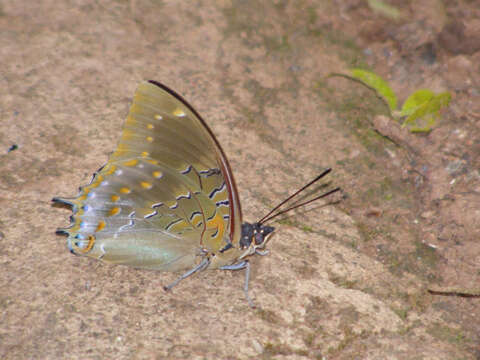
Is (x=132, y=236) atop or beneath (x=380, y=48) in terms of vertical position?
beneath

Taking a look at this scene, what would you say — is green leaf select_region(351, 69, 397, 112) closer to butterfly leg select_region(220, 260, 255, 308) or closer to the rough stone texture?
the rough stone texture

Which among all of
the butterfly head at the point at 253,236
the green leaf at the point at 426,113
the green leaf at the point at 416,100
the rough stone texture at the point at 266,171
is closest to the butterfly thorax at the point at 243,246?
the butterfly head at the point at 253,236

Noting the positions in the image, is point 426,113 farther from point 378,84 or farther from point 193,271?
point 193,271

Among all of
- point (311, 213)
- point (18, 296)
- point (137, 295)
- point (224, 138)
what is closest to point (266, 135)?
point (224, 138)

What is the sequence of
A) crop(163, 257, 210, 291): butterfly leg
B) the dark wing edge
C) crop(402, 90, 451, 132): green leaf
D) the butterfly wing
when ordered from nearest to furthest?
the dark wing edge < the butterfly wing < crop(163, 257, 210, 291): butterfly leg < crop(402, 90, 451, 132): green leaf

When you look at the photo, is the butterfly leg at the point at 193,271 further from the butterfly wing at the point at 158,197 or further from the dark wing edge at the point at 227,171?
the dark wing edge at the point at 227,171

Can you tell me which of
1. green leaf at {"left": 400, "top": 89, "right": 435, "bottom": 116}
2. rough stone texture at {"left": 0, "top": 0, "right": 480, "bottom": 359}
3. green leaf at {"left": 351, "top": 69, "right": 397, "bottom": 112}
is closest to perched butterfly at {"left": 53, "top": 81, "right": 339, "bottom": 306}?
rough stone texture at {"left": 0, "top": 0, "right": 480, "bottom": 359}

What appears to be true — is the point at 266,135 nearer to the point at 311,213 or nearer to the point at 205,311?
the point at 311,213
